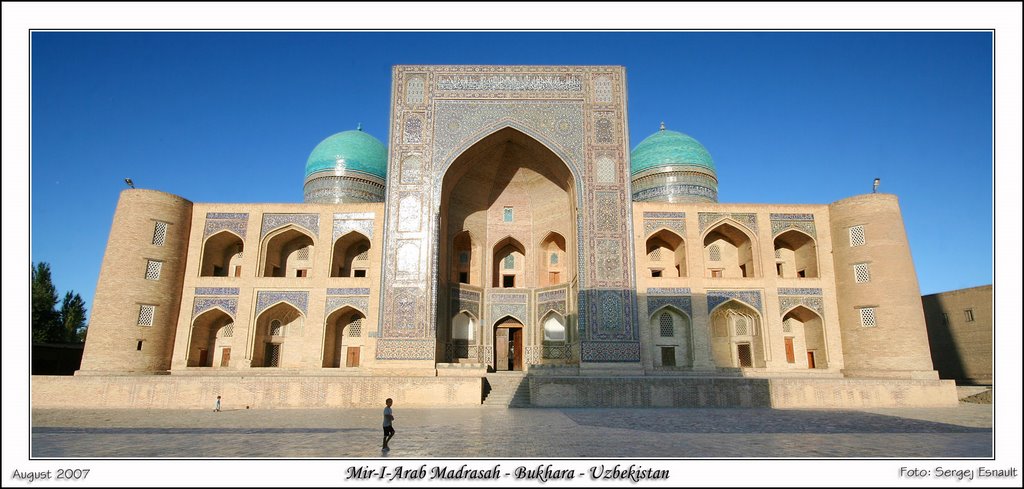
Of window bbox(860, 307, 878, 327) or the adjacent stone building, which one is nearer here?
window bbox(860, 307, 878, 327)

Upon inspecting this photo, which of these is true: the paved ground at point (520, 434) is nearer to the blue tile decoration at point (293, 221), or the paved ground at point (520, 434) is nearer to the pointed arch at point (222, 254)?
the pointed arch at point (222, 254)

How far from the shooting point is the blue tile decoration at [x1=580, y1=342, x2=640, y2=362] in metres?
13.1

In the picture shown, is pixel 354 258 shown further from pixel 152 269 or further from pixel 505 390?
pixel 505 390

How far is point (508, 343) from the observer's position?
16500mm

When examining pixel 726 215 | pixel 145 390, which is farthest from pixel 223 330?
pixel 726 215

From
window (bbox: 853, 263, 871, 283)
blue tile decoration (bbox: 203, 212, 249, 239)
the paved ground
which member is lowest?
the paved ground

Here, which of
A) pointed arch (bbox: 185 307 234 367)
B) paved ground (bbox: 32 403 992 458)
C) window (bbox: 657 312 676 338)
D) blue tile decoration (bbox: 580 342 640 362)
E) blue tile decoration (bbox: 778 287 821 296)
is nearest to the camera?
paved ground (bbox: 32 403 992 458)

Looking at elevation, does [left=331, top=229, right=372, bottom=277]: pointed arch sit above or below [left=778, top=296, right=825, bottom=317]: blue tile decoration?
above

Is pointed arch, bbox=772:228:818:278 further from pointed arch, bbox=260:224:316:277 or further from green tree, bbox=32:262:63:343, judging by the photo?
green tree, bbox=32:262:63:343

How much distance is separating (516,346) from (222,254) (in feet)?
28.9

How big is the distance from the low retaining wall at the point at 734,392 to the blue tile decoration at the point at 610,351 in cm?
181

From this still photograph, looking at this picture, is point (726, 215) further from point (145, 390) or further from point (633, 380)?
point (145, 390)

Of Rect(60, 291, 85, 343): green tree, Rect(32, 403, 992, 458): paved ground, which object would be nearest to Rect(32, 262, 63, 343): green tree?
Rect(60, 291, 85, 343): green tree

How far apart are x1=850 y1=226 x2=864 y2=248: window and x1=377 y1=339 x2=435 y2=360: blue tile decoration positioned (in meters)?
10.7
